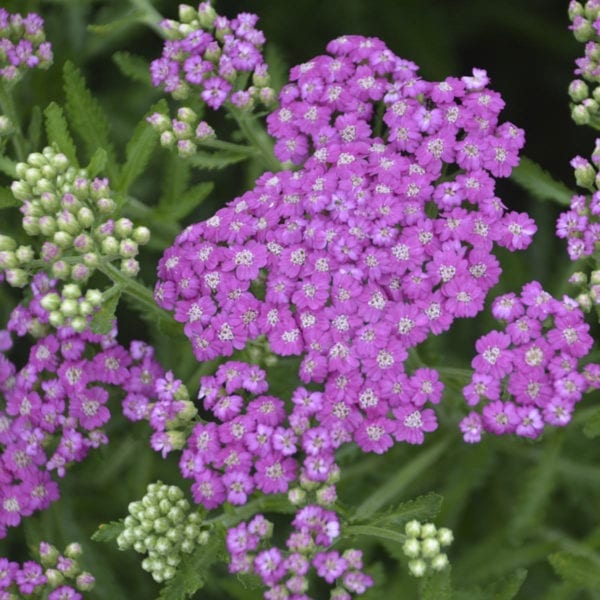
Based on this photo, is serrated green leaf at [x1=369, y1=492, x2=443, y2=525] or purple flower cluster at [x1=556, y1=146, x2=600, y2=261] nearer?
serrated green leaf at [x1=369, y1=492, x2=443, y2=525]

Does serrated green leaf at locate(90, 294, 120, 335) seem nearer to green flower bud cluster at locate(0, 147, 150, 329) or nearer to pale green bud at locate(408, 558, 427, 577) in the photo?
green flower bud cluster at locate(0, 147, 150, 329)

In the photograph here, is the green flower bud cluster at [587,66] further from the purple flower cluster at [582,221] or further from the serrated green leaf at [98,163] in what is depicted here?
the serrated green leaf at [98,163]

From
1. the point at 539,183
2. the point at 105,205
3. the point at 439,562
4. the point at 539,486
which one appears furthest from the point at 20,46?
the point at 539,486

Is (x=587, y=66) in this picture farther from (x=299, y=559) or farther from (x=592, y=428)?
(x=299, y=559)

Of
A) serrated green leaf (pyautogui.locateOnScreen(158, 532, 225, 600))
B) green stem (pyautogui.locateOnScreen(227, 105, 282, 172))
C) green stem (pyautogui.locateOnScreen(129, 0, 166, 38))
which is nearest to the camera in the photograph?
serrated green leaf (pyautogui.locateOnScreen(158, 532, 225, 600))

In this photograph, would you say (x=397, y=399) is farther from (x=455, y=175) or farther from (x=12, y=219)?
(x=12, y=219)

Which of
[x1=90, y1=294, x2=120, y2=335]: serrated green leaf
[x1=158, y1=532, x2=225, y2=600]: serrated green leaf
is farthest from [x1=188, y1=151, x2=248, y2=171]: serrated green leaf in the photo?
[x1=158, y1=532, x2=225, y2=600]: serrated green leaf

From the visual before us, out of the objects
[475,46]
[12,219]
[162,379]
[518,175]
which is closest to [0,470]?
[162,379]

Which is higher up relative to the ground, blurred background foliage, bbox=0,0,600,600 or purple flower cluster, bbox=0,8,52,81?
purple flower cluster, bbox=0,8,52,81
